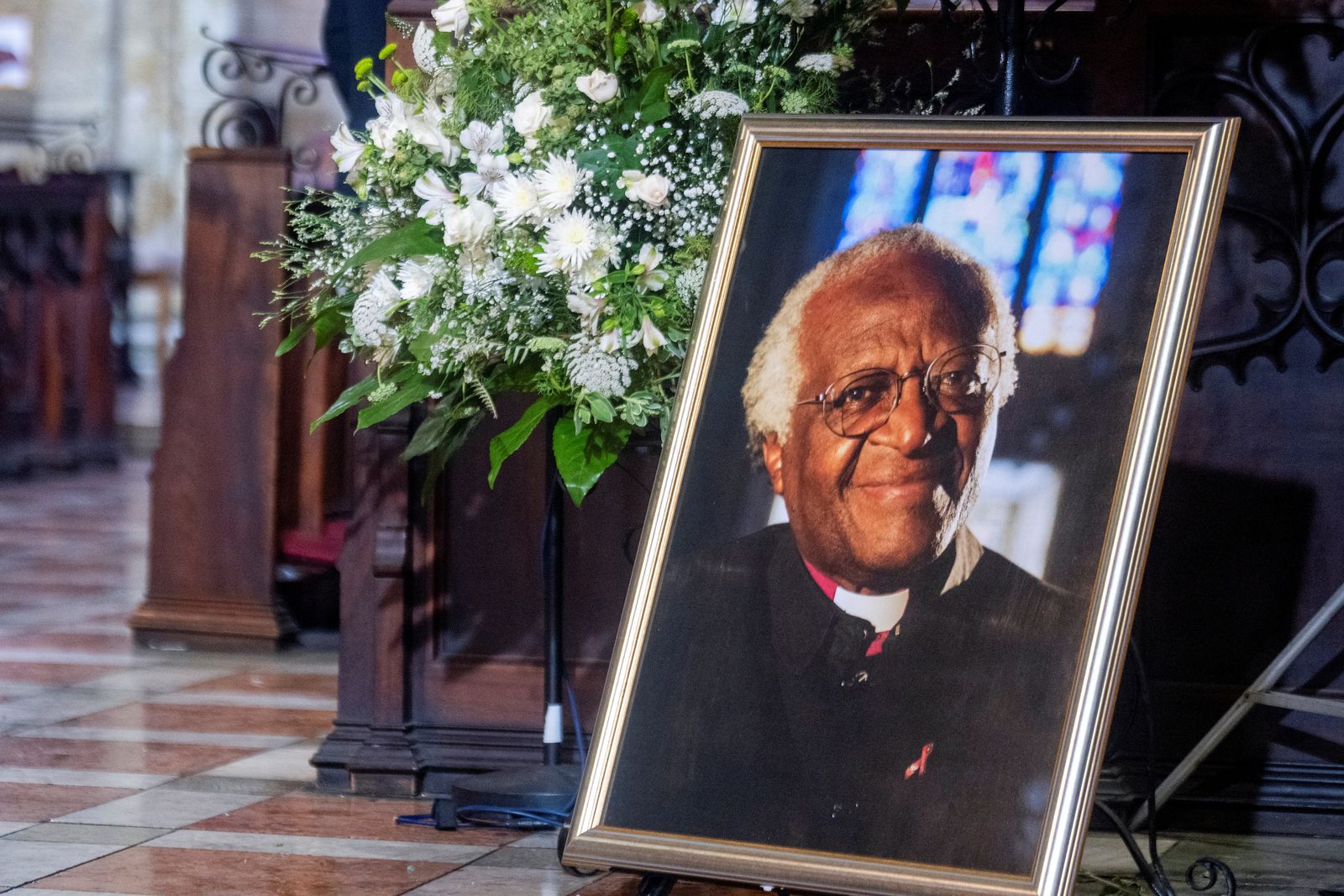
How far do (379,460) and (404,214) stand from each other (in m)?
0.65

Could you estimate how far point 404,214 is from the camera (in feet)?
7.72

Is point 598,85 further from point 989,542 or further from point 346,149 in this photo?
point 989,542

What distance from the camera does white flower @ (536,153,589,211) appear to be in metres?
2.13

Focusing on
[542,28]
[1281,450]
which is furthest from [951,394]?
[1281,450]

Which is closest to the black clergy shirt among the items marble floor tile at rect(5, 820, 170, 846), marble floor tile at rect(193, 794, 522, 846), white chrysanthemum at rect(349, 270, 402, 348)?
white chrysanthemum at rect(349, 270, 402, 348)

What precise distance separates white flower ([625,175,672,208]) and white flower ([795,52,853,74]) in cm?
30

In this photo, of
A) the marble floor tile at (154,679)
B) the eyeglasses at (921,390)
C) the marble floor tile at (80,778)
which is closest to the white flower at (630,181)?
the eyeglasses at (921,390)

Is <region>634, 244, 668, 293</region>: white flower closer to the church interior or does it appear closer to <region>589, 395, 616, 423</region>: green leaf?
<region>589, 395, 616, 423</region>: green leaf

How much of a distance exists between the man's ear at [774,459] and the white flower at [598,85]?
0.62 meters

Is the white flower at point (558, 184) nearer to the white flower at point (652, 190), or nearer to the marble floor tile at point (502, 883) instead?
the white flower at point (652, 190)

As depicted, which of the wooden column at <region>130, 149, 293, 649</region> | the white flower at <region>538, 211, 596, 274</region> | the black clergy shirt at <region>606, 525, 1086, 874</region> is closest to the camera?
the black clergy shirt at <region>606, 525, 1086, 874</region>

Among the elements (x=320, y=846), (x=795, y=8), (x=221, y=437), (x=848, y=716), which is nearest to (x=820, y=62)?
(x=795, y=8)

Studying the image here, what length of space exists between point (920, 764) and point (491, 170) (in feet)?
3.37

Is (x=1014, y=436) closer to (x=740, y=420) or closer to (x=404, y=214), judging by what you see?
(x=740, y=420)
